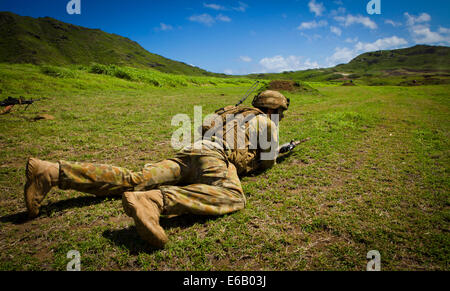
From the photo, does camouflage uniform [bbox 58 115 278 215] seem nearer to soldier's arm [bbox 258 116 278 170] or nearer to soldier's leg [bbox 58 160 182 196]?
soldier's leg [bbox 58 160 182 196]

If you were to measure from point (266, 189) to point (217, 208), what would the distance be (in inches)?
54.9

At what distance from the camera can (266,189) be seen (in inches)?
164

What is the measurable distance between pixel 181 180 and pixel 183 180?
0.14ft

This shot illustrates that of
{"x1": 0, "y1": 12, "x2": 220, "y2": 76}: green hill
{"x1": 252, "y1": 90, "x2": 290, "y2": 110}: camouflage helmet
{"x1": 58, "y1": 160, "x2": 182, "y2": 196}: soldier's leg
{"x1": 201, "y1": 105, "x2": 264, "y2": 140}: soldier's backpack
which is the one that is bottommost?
{"x1": 58, "y1": 160, "x2": 182, "y2": 196}: soldier's leg

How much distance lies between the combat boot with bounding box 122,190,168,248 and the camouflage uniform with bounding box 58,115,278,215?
0.68 ft

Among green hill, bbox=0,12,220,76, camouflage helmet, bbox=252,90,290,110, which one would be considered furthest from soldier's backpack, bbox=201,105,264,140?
green hill, bbox=0,12,220,76

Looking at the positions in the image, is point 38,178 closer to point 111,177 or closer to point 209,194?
point 111,177

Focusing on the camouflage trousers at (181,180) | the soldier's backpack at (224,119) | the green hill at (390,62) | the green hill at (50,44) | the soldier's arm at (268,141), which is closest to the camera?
the camouflage trousers at (181,180)

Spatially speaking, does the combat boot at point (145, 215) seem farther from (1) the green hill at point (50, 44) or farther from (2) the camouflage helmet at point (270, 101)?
(1) the green hill at point (50, 44)

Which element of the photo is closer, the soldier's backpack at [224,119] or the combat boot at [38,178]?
the combat boot at [38,178]

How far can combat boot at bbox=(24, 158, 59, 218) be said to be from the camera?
2.78 metres

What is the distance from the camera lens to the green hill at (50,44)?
3359 inches

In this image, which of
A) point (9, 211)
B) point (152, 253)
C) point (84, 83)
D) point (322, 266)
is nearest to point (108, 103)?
point (84, 83)

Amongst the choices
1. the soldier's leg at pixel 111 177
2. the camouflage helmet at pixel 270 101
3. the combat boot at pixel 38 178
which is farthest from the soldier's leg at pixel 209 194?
the camouflage helmet at pixel 270 101
